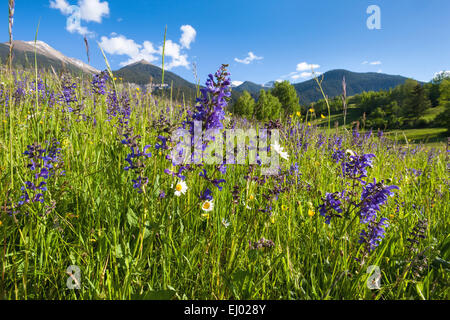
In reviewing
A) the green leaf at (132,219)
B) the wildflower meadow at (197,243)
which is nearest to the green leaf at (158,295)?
the wildflower meadow at (197,243)

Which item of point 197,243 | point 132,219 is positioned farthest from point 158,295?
point 132,219

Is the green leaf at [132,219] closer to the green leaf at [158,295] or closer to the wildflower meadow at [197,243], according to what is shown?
the wildflower meadow at [197,243]

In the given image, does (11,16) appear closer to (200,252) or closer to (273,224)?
(200,252)

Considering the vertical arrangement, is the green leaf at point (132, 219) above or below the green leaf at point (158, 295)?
above

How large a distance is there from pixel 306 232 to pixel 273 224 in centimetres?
32

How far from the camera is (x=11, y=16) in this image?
162 cm

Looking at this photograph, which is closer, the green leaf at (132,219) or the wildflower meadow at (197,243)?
the wildflower meadow at (197,243)

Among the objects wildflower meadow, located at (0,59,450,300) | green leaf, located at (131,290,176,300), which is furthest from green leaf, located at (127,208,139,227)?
green leaf, located at (131,290,176,300)

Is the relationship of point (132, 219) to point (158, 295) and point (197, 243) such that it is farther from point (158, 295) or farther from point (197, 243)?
point (158, 295)

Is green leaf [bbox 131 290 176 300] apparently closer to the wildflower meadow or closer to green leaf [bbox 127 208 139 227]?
the wildflower meadow

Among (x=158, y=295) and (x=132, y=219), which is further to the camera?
(x=132, y=219)

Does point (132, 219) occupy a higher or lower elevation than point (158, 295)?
higher
